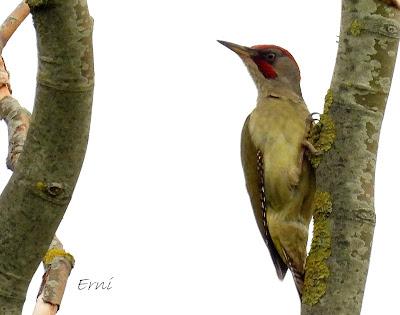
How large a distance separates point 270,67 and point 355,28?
9.43 feet

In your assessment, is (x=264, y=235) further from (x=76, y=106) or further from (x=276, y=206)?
(x=76, y=106)

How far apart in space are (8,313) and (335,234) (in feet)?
3.95

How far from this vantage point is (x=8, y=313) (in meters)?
2.09

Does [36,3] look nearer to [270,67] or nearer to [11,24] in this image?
[11,24]

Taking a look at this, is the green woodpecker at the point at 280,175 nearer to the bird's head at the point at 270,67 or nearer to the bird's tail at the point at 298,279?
the bird's tail at the point at 298,279

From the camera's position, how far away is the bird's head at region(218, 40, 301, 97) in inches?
215

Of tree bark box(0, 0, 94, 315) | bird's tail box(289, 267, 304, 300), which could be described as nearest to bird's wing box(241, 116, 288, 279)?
bird's tail box(289, 267, 304, 300)

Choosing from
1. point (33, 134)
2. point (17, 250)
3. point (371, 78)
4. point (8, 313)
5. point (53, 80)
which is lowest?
point (8, 313)

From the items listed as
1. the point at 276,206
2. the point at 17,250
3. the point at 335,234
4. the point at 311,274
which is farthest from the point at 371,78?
the point at 276,206

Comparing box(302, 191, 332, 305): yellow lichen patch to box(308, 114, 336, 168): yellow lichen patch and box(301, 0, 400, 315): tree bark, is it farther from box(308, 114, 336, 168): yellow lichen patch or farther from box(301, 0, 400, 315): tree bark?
box(308, 114, 336, 168): yellow lichen patch

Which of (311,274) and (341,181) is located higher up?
(341,181)

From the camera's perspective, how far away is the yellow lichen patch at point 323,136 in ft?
9.25

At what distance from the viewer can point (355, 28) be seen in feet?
8.92

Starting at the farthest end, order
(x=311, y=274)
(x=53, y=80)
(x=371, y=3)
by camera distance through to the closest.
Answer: (x=311, y=274)
(x=371, y=3)
(x=53, y=80)
